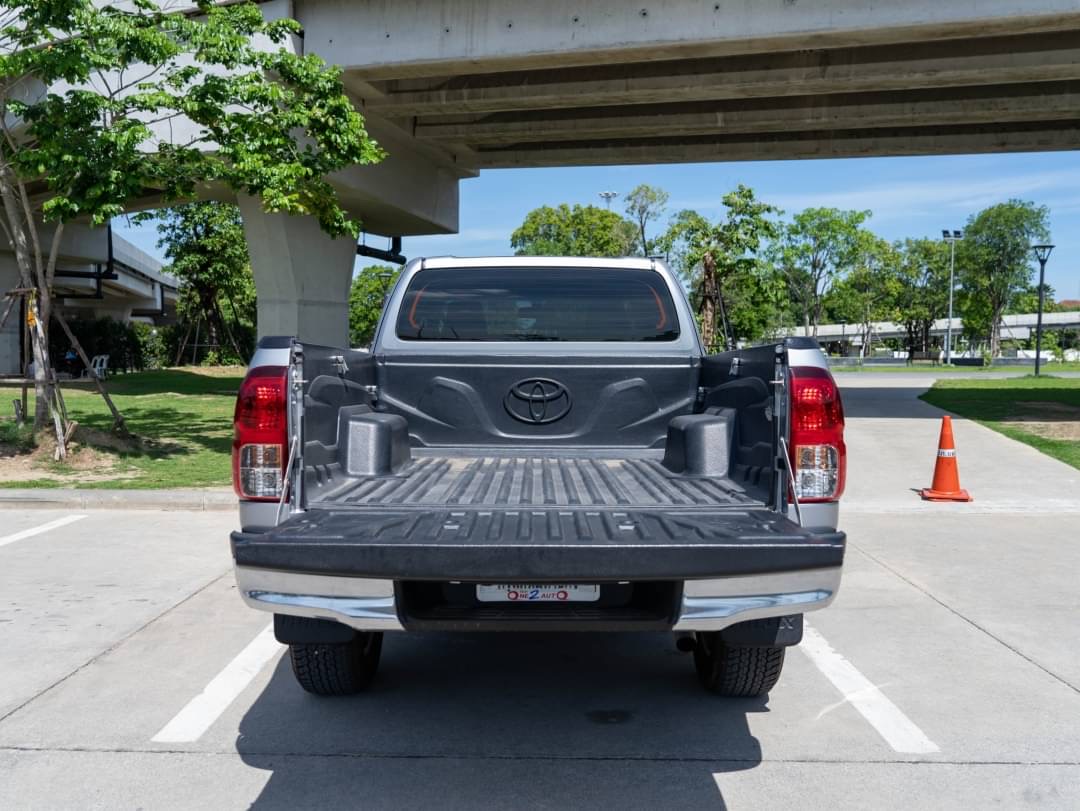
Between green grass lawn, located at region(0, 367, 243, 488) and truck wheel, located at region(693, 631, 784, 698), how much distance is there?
766 cm

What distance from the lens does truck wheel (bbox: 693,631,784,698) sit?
427 cm

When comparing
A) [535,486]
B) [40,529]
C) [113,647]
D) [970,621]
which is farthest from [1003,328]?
[113,647]

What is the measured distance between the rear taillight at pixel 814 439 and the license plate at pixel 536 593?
3.02 feet

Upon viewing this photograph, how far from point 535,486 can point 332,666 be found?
3.96ft

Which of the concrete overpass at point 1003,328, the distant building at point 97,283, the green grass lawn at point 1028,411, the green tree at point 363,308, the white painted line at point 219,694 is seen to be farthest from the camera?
the concrete overpass at point 1003,328

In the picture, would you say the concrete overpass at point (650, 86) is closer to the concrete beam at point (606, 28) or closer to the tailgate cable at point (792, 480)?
the concrete beam at point (606, 28)

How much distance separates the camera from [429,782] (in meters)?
3.61

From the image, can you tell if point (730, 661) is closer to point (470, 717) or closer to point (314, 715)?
point (470, 717)

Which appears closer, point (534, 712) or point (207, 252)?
point (534, 712)

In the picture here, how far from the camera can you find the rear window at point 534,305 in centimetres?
557

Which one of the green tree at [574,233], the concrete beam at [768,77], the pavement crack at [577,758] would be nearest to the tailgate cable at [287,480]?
the pavement crack at [577,758]

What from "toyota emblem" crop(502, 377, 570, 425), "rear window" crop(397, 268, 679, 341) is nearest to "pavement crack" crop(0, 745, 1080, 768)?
"toyota emblem" crop(502, 377, 570, 425)

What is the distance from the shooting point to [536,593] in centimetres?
349

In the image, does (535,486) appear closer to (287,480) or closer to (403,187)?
(287,480)
